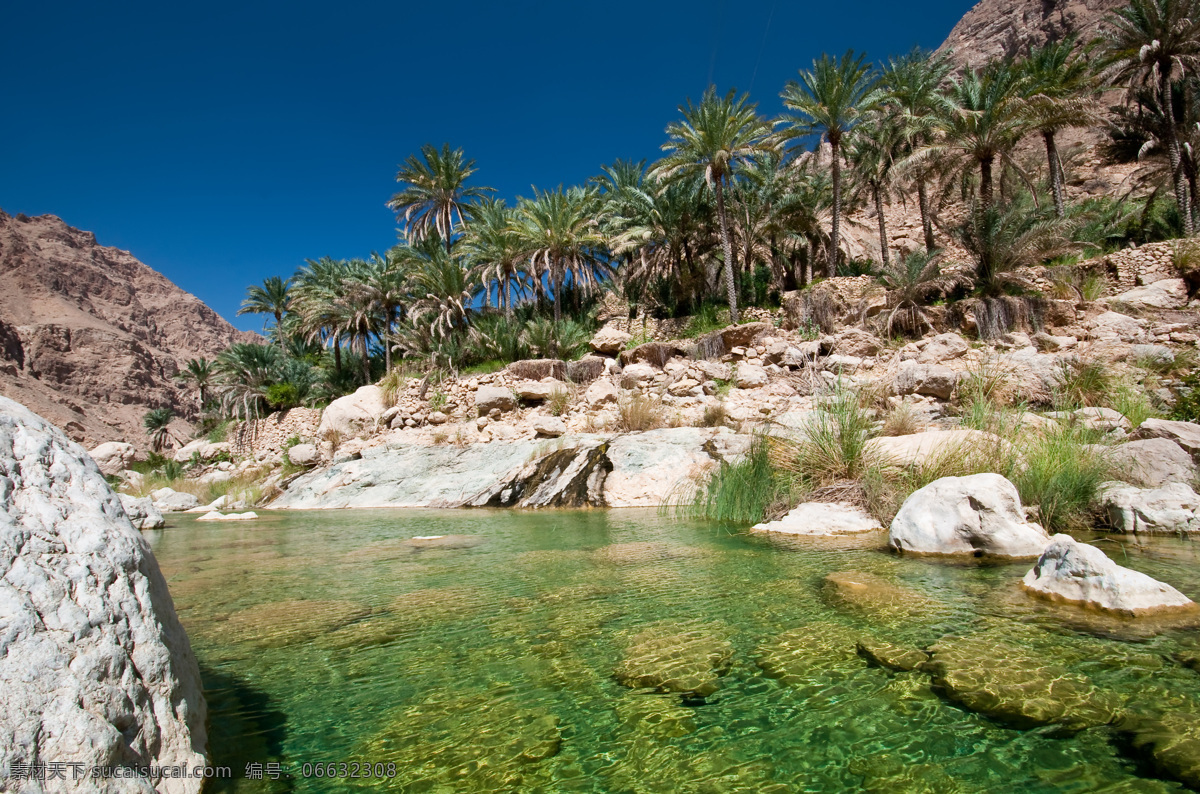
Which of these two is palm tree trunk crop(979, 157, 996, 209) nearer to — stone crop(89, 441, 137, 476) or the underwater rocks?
the underwater rocks

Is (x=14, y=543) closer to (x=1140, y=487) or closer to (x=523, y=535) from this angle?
(x=523, y=535)

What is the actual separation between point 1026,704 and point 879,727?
0.58 meters

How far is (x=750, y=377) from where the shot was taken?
16.3 m

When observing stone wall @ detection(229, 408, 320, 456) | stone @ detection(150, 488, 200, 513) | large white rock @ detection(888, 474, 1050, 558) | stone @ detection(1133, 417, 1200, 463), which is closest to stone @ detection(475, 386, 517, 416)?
stone @ detection(150, 488, 200, 513)

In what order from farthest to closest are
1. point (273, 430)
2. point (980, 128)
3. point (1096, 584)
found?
point (273, 430)
point (980, 128)
point (1096, 584)

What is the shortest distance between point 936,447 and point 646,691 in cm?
524

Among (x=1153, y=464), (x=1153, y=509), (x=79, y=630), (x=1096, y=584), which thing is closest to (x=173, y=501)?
(x=79, y=630)

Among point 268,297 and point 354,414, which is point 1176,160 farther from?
point 268,297

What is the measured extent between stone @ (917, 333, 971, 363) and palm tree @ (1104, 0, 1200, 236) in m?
10.4

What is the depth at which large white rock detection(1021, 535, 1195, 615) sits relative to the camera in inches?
115

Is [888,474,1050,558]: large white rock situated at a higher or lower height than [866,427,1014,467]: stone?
lower

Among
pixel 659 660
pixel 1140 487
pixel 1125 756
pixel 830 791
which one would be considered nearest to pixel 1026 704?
pixel 1125 756

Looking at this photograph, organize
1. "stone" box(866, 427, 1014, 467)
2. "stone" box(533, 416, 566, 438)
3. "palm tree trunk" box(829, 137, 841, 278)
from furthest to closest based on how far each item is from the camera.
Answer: "palm tree trunk" box(829, 137, 841, 278) → "stone" box(533, 416, 566, 438) → "stone" box(866, 427, 1014, 467)

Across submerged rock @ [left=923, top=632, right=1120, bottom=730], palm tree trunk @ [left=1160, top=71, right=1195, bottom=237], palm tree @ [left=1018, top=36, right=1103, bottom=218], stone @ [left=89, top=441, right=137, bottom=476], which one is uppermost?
palm tree @ [left=1018, top=36, right=1103, bottom=218]
